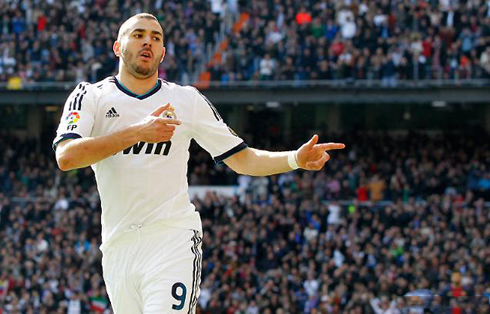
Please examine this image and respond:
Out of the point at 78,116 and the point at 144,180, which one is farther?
the point at 144,180

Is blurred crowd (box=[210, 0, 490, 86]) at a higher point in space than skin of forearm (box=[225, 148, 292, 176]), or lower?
higher

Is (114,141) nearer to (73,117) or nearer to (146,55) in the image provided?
(73,117)

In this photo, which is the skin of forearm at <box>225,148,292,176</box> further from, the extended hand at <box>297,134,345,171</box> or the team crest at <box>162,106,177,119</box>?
the team crest at <box>162,106,177,119</box>

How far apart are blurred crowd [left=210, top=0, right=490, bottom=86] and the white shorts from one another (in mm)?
18444

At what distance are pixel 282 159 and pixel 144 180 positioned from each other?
0.77 m

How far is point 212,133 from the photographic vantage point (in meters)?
5.76

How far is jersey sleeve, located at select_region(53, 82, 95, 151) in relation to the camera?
522 cm

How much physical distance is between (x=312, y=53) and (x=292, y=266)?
19.4 ft

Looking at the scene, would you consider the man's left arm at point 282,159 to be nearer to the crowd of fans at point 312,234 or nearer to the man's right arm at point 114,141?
the man's right arm at point 114,141

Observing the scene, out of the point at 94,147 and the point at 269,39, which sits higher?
the point at 269,39

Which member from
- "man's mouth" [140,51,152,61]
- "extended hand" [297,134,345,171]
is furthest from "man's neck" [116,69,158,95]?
"extended hand" [297,134,345,171]

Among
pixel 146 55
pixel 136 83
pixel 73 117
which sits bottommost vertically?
pixel 73 117

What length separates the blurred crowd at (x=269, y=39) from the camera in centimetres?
2367

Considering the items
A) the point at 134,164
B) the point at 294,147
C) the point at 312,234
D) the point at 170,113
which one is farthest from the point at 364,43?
the point at 134,164
